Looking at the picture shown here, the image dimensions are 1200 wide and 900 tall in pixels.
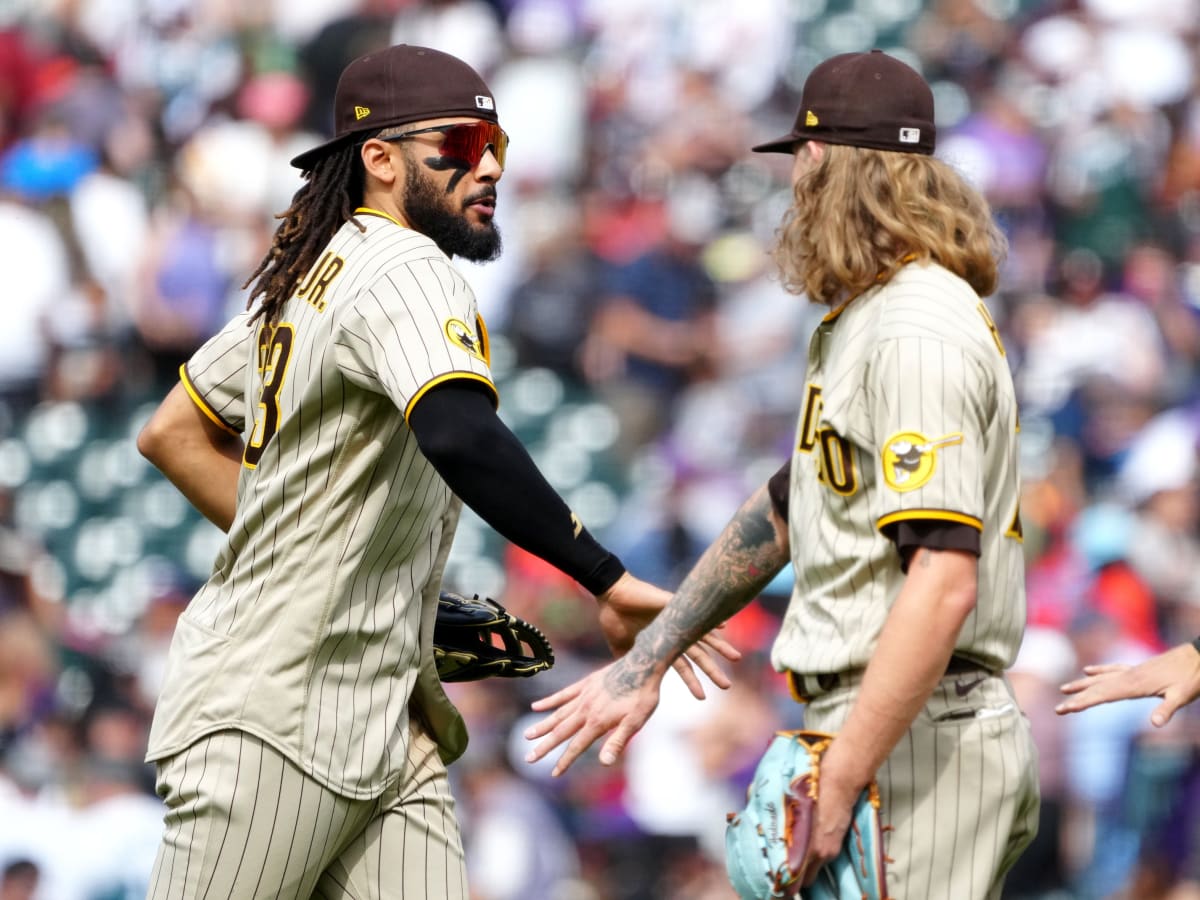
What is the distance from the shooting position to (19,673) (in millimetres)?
6836

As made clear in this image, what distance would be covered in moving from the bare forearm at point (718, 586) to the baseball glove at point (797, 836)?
18.0 inches

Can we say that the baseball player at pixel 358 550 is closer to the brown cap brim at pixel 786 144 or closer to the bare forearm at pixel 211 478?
the bare forearm at pixel 211 478

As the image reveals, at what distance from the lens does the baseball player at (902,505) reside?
99.0 inches

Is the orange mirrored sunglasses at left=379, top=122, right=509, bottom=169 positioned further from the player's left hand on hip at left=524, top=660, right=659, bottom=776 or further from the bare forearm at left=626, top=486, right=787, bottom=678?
the player's left hand on hip at left=524, top=660, right=659, bottom=776

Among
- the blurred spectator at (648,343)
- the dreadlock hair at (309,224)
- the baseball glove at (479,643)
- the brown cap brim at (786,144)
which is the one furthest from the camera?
the blurred spectator at (648,343)

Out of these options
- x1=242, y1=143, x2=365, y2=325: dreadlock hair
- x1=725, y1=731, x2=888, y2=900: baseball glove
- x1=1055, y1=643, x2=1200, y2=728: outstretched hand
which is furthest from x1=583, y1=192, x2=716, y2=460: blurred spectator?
x1=725, y1=731, x2=888, y2=900: baseball glove

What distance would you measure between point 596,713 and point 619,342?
5006 millimetres

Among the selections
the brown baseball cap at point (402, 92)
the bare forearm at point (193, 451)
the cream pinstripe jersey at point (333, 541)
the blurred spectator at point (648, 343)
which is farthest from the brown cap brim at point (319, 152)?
the blurred spectator at point (648, 343)

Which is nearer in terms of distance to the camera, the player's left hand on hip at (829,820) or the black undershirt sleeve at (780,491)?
the player's left hand on hip at (829,820)

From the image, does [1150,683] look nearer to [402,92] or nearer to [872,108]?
[872,108]

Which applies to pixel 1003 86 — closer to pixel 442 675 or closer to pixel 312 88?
pixel 312 88

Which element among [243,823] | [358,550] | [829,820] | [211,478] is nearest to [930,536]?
[829,820]

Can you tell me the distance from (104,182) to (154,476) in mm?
1562

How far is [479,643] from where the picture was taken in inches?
133
